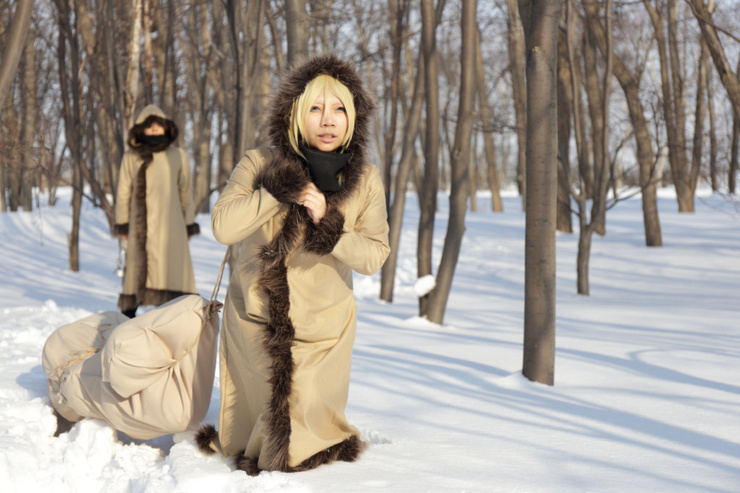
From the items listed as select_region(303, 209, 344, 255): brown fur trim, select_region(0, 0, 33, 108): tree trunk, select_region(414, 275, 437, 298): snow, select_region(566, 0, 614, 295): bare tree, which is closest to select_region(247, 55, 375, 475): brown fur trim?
select_region(303, 209, 344, 255): brown fur trim

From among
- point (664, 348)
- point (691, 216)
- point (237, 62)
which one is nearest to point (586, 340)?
point (664, 348)

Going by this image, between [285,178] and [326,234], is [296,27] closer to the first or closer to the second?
[285,178]

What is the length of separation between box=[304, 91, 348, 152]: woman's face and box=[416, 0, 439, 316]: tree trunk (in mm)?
4669

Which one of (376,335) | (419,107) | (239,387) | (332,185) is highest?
(419,107)

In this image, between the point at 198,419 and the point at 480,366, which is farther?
the point at 480,366

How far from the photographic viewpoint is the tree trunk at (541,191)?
4137 millimetres

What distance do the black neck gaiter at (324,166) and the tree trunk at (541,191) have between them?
6.18ft

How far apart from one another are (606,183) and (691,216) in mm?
8454

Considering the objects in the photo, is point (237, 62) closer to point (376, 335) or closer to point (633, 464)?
point (376, 335)

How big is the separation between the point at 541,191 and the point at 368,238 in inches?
69.7

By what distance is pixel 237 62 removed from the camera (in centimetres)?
766

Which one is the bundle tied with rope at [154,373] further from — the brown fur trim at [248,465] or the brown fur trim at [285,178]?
the brown fur trim at [285,178]

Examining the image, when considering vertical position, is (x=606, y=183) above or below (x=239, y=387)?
above

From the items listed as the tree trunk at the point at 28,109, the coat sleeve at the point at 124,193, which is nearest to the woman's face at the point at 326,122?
the coat sleeve at the point at 124,193
